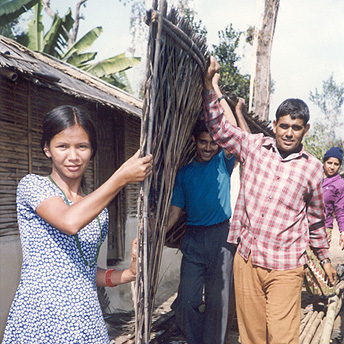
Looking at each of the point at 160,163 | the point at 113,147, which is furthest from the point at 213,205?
the point at 113,147

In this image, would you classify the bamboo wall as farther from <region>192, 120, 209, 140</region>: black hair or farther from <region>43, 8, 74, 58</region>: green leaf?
<region>43, 8, 74, 58</region>: green leaf

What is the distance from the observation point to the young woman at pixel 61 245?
4.77 feet

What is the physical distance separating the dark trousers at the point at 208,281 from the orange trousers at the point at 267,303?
15.0 inches

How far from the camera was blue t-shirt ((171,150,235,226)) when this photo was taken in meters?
3.28

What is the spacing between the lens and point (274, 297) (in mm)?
2721

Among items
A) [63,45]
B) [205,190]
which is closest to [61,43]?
[63,45]

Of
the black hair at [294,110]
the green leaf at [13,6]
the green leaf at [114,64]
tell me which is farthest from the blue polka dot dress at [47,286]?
the green leaf at [114,64]

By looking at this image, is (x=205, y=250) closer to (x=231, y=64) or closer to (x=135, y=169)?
(x=135, y=169)

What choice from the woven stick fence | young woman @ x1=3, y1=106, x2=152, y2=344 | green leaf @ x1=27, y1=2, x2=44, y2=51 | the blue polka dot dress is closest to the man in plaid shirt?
the woven stick fence

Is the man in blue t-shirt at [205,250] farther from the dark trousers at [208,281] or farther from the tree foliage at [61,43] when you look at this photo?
the tree foliage at [61,43]

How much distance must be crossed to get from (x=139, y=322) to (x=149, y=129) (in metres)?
0.88

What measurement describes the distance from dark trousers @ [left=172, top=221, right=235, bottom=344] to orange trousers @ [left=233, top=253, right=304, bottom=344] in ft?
1.25

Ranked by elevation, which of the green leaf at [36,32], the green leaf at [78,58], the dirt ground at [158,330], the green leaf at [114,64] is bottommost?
the dirt ground at [158,330]

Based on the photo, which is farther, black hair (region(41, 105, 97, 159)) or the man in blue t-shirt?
the man in blue t-shirt
